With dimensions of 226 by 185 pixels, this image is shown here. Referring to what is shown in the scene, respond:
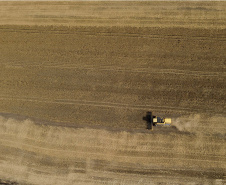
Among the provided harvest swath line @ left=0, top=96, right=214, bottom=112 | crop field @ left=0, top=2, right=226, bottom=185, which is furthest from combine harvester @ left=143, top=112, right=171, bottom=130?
harvest swath line @ left=0, top=96, right=214, bottom=112

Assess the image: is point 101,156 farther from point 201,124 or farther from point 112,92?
point 201,124

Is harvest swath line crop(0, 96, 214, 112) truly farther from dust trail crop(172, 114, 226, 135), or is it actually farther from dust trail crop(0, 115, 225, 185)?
dust trail crop(0, 115, 225, 185)

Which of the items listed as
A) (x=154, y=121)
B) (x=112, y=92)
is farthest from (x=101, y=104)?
(x=154, y=121)

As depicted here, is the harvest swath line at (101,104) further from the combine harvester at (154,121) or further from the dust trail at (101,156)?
the dust trail at (101,156)

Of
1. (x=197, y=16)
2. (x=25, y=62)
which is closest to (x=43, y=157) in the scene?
(x=25, y=62)

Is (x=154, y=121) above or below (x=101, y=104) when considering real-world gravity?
below

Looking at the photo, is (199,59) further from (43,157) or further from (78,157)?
(43,157)
